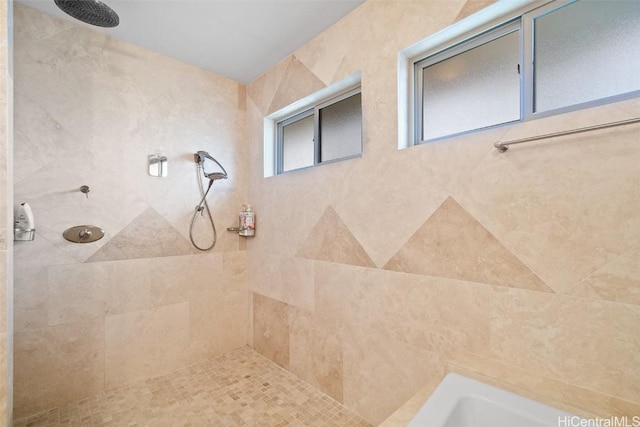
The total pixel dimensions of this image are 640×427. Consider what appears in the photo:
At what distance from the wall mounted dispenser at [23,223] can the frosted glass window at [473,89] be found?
219 centimetres

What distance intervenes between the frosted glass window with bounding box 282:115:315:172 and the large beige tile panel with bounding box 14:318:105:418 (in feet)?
5.89

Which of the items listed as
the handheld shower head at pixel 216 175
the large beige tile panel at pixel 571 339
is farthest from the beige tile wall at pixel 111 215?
the large beige tile panel at pixel 571 339

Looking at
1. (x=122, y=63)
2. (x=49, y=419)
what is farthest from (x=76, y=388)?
(x=122, y=63)

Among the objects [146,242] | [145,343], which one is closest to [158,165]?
[146,242]

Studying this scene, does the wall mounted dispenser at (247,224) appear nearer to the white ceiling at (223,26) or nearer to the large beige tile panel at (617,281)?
the white ceiling at (223,26)

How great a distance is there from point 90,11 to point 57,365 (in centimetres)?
205

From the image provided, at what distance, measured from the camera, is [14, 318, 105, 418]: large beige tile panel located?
1.59m

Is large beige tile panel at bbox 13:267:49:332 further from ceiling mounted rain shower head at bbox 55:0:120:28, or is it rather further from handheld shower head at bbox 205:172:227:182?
ceiling mounted rain shower head at bbox 55:0:120:28

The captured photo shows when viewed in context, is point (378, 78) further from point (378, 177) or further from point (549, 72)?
point (549, 72)

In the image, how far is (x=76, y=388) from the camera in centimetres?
174

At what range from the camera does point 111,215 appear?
1887 mm

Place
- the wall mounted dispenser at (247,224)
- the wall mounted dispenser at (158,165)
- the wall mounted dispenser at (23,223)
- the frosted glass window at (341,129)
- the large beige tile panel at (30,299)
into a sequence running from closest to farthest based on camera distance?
the wall mounted dispenser at (23,223)
the large beige tile panel at (30,299)
the frosted glass window at (341,129)
the wall mounted dispenser at (158,165)
the wall mounted dispenser at (247,224)

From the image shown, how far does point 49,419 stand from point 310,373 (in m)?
1.54

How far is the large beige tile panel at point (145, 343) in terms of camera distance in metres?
1.87
